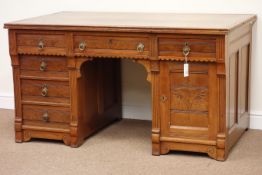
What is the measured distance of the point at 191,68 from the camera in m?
3.39

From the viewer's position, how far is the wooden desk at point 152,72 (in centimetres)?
337

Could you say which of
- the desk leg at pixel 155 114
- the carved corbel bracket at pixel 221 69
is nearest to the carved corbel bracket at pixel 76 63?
the desk leg at pixel 155 114

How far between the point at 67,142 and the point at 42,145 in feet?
0.55

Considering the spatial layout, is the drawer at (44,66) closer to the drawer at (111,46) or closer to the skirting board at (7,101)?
the drawer at (111,46)

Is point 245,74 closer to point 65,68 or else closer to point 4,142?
point 65,68

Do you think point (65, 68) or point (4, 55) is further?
point (4, 55)

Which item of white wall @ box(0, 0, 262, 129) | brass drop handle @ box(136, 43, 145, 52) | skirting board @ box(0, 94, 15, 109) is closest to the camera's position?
brass drop handle @ box(136, 43, 145, 52)

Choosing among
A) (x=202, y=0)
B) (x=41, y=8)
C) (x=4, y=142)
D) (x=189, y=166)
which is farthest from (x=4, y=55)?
(x=189, y=166)

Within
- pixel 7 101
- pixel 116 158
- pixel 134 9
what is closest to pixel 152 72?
pixel 116 158

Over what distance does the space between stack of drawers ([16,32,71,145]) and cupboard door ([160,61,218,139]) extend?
62 centimetres

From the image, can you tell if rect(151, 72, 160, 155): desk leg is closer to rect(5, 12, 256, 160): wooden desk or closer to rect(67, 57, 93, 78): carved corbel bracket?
rect(5, 12, 256, 160): wooden desk

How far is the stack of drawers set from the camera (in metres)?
3.66

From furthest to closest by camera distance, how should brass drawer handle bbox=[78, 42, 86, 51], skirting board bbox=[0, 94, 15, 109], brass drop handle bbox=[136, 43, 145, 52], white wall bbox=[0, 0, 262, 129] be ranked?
skirting board bbox=[0, 94, 15, 109] → white wall bbox=[0, 0, 262, 129] → brass drawer handle bbox=[78, 42, 86, 51] → brass drop handle bbox=[136, 43, 145, 52]

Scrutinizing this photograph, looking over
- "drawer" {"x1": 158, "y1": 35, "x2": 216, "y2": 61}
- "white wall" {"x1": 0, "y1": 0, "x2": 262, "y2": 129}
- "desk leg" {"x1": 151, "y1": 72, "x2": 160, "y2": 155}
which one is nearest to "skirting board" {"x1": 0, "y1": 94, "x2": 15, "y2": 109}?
"white wall" {"x1": 0, "y1": 0, "x2": 262, "y2": 129}
